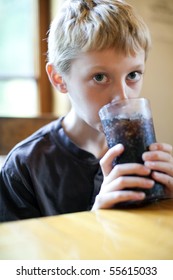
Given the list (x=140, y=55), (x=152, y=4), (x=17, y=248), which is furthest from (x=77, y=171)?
(x=152, y=4)

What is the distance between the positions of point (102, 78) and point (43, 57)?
1843 mm

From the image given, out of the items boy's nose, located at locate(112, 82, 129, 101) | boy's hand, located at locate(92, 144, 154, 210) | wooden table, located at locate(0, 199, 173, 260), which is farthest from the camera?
boy's nose, located at locate(112, 82, 129, 101)

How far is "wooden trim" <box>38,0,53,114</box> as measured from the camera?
2571 mm

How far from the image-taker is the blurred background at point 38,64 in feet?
8.10

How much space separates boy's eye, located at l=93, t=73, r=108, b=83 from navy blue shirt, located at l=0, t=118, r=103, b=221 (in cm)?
22

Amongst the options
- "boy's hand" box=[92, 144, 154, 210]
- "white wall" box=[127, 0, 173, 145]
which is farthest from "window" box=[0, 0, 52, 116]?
"boy's hand" box=[92, 144, 154, 210]

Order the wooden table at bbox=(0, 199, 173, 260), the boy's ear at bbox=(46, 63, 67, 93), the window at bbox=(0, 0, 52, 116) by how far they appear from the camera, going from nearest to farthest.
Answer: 1. the wooden table at bbox=(0, 199, 173, 260)
2. the boy's ear at bbox=(46, 63, 67, 93)
3. the window at bbox=(0, 0, 52, 116)

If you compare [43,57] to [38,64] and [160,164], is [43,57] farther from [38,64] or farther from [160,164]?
[160,164]

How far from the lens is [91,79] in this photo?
0.87 meters

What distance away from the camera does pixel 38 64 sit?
8.64 feet

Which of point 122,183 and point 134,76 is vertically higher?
point 134,76

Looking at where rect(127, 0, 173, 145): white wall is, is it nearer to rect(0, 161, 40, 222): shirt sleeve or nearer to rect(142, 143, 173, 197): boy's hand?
rect(0, 161, 40, 222): shirt sleeve

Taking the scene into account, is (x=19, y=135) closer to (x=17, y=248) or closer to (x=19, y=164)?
(x=19, y=164)

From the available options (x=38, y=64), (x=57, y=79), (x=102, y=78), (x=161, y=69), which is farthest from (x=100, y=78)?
(x=38, y=64)
